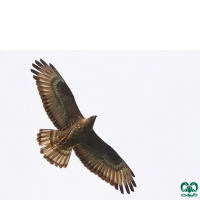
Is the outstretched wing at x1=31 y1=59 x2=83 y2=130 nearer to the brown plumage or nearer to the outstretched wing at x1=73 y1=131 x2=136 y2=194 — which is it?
the brown plumage

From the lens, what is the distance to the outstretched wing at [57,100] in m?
10.9

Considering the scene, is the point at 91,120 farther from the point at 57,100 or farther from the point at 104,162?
the point at 104,162

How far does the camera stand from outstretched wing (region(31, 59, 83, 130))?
35.6 feet

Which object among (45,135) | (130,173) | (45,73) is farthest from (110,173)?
(45,73)

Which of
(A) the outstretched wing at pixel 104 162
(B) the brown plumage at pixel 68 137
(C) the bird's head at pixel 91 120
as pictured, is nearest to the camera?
(C) the bird's head at pixel 91 120

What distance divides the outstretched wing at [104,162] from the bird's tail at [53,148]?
0.40 metres

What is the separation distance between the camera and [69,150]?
36.3ft

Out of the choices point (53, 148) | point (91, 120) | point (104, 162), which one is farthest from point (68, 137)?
point (104, 162)

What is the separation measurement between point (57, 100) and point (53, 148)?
54.3 inches

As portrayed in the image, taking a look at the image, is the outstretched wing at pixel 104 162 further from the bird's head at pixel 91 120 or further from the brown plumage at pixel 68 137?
the bird's head at pixel 91 120

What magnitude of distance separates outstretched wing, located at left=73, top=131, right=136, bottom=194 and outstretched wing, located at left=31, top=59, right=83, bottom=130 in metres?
0.80

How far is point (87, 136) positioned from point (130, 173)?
1.75 metres

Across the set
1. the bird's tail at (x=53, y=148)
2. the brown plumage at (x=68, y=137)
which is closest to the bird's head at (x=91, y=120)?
the brown plumage at (x=68, y=137)
